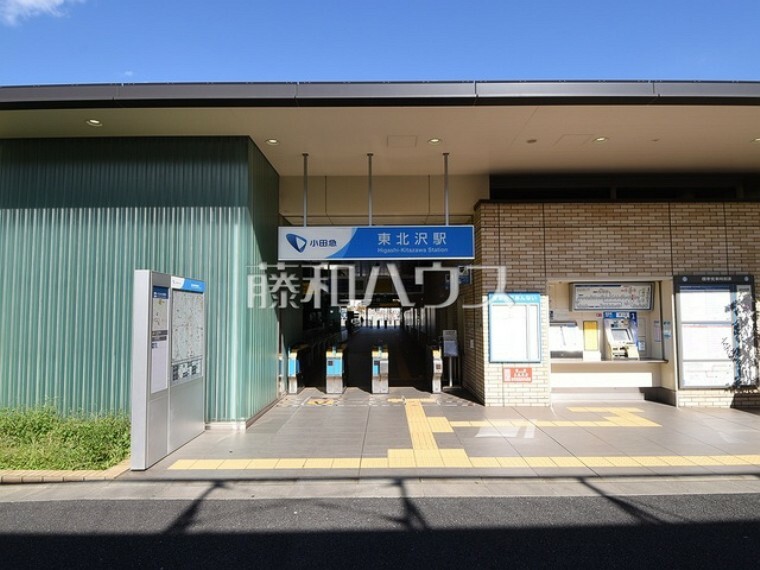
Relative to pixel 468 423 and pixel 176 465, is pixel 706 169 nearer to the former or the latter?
pixel 468 423

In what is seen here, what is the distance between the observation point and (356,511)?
3.88 meters

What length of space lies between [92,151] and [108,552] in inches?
228

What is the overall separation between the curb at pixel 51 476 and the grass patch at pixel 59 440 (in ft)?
0.30

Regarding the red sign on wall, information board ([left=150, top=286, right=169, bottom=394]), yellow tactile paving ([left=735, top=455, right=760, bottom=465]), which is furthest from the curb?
yellow tactile paving ([left=735, top=455, right=760, bottom=465])

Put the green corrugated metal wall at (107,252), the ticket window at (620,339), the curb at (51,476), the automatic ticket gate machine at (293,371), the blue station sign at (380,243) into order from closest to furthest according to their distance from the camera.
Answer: the curb at (51,476)
the green corrugated metal wall at (107,252)
the blue station sign at (380,243)
the ticket window at (620,339)
the automatic ticket gate machine at (293,371)

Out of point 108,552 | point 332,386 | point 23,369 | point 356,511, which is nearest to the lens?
point 108,552

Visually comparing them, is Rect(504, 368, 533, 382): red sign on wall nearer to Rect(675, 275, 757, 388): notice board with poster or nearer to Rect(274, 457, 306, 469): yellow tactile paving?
Rect(675, 275, 757, 388): notice board with poster

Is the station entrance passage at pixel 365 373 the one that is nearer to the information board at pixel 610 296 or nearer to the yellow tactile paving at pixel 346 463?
the information board at pixel 610 296

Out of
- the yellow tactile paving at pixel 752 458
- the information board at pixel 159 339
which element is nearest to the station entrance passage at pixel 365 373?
the information board at pixel 159 339

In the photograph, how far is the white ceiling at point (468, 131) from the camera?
6.07 metres

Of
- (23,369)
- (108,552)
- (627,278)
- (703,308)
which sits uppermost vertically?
(627,278)

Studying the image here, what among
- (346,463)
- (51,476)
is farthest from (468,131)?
(51,476)

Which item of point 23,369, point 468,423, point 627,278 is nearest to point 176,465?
point 23,369

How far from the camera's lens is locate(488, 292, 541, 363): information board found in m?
8.05
